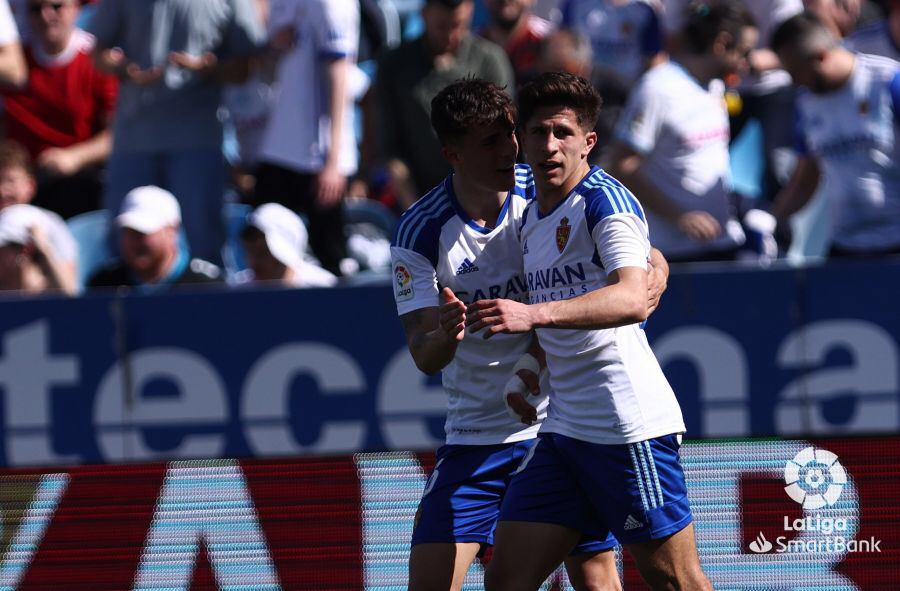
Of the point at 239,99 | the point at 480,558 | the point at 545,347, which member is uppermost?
the point at 239,99

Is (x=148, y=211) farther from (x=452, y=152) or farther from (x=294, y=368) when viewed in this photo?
(x=452, y=152)

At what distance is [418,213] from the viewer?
5031mm

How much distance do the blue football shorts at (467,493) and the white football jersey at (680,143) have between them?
3579 millimetres

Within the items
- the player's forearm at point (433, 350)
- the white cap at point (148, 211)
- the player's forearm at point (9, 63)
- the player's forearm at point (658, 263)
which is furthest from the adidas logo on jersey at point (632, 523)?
the player's forearm at point (9, 63)

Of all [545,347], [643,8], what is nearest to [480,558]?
[545,347]

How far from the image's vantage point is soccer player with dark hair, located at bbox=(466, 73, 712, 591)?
4586 mm

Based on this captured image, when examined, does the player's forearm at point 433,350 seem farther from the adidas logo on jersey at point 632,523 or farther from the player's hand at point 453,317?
the adidas logo on jersey at point 632,523

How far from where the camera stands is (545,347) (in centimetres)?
483

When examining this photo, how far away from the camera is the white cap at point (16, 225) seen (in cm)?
862

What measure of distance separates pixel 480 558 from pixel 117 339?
3.26 meters

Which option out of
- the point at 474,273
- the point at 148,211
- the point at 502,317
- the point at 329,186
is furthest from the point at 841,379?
the point at 502,317

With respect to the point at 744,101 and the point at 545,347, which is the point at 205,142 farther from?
the point at 545,347

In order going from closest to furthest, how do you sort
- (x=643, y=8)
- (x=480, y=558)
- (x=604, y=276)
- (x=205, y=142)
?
1. (x=604, y=276)
2. (x=480, y=558)
3. (x=205, y=142)
4. (x=643, y=8)

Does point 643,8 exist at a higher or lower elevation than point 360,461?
higher
